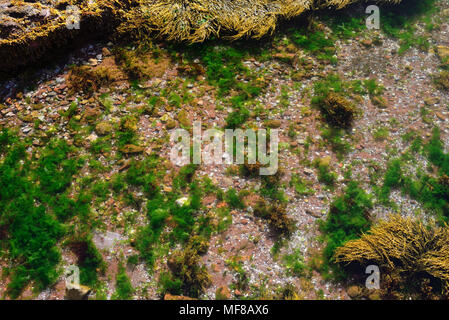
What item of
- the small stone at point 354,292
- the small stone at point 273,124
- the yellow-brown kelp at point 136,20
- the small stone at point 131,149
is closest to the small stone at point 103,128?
the small stone at point 131,149

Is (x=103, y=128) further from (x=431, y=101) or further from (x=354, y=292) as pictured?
(x=431, y=101)

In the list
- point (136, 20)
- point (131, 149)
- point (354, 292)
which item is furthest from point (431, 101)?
point (136, 20)

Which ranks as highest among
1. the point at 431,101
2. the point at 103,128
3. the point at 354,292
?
the point at 431,101

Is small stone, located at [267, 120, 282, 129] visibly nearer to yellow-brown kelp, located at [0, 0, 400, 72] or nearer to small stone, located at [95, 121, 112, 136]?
yellow-brown kelp, located at [0, 0, 400, 72]

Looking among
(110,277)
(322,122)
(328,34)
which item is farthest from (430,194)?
(110,277)

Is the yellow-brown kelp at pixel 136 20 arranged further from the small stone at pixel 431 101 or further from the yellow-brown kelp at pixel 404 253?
the yellow-brown kelp at pixel 404 253

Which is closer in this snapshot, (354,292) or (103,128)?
(354,292)
